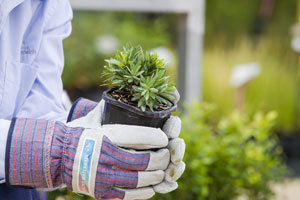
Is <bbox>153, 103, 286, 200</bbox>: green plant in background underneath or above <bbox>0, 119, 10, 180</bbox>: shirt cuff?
underneath

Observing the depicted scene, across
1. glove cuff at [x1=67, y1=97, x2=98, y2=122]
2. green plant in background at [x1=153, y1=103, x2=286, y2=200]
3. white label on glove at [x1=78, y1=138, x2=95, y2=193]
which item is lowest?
green plant in background at [x1=153, y1=103, x2=286, y2=200]

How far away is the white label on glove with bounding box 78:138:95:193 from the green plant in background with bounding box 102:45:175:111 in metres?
0.17

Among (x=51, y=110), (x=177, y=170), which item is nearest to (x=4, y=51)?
(x=51, y=110)

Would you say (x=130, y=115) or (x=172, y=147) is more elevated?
(x=130, y=115)

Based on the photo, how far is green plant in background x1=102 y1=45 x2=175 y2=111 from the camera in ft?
3.91

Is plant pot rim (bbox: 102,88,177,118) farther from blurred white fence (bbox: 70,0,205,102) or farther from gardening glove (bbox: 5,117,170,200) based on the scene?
blurred white fence (bbox: 70,0,205,102)

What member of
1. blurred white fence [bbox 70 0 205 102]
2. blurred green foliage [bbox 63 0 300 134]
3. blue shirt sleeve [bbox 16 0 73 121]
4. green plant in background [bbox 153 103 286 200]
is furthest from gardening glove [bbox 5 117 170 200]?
blurred green foliage [bbox 63 0 300 134]

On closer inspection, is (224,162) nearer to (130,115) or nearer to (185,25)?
(185,25)

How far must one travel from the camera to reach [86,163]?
117 centimetres

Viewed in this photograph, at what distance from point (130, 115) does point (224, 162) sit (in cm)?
165

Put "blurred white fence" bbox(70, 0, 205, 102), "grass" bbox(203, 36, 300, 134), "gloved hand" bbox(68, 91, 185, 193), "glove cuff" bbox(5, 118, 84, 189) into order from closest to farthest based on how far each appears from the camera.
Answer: "glove cuff" bbox(5, 118, 84, 189) < "gloved hand" bbox(68, 91, 185, 193) < "blurred white fence" bbox(70, 0, 205, 102) < "grass" bbox(203, 36, 300, 134)

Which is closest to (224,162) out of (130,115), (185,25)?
(185,25)

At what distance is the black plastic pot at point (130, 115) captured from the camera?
119 centimetres

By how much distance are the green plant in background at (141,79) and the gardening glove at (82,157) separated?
0.29 ft
